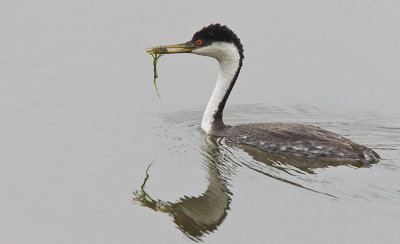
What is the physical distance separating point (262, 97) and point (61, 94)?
3874mm

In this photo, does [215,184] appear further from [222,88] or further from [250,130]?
[222,88]

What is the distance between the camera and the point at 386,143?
1077cm

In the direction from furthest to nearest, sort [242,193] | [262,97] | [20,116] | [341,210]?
[262,97] → [20,116] → [242,193] → [341,210]

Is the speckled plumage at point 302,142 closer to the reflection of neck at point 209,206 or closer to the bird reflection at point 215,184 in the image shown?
the bird reflection at point 215,184

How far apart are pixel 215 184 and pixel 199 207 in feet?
2.59

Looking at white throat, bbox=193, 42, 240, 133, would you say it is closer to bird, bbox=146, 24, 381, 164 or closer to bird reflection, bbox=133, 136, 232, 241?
bird, bbox=146, 24, 381, 164

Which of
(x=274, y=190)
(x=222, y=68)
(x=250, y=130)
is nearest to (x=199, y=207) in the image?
(x=274, y=190)

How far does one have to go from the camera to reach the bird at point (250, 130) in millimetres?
9852

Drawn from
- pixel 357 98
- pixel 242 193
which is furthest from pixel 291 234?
pixel 357 98

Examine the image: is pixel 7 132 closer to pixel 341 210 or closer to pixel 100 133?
pixel 100 133

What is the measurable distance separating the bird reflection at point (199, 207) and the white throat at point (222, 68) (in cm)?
205

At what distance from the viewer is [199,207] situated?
27.5ft

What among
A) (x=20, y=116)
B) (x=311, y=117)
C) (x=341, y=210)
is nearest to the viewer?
(x=341, y=210)

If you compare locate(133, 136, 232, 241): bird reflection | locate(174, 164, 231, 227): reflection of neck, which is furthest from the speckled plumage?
locate(174, 164, 231, 227): reflection of neck
